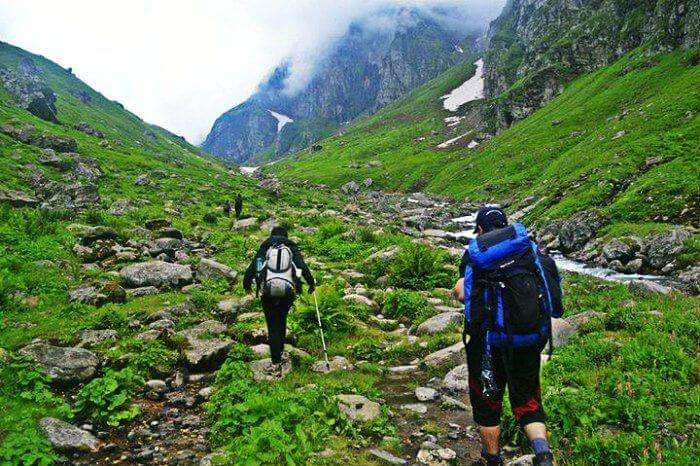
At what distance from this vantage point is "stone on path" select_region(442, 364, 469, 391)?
8617 millimetres

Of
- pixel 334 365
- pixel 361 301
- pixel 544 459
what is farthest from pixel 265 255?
pixel 544 459

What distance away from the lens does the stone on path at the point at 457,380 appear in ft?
28.3

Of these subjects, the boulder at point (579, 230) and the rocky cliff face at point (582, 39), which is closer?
the boulder at point (579, 230)

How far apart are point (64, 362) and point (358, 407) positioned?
18.9 ft

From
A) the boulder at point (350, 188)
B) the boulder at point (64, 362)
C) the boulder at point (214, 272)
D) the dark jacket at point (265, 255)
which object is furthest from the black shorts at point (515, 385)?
the boulder at point (350, 188)

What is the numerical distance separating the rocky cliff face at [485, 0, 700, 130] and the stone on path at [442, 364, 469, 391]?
235ft

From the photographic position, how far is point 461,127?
148 m

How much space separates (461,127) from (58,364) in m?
152

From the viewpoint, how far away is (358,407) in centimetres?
743

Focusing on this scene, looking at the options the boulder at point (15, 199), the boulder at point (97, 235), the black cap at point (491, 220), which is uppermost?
the boulder at point (15, 199)

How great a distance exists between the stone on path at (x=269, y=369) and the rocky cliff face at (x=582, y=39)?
7377 centimetres

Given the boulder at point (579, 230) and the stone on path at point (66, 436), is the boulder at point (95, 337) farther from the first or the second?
the boulder at point (579, 230)

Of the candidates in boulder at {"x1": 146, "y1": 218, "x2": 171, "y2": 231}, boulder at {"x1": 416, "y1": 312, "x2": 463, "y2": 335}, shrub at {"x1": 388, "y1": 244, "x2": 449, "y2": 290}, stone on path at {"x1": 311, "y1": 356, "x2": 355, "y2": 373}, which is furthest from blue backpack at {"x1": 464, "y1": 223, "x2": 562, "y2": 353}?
boulder at {"x1": 146, "y1": 218, "x2": 171, "y2": 231}

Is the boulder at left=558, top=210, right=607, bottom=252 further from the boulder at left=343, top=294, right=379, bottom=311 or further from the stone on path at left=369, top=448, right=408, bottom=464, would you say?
the stone on path at left=369, top=448, right=408, bottom=464
